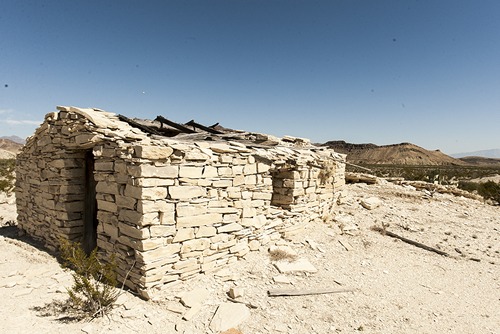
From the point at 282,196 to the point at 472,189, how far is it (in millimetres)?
17327

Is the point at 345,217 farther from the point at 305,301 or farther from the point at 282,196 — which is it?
the point at 305,301

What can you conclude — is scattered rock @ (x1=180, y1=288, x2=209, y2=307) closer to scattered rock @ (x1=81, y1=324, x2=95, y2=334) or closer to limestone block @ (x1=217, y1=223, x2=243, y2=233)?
limestone block @ (x1=217, y1=223, x2=243, y2=233)

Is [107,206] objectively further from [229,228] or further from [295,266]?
[295,266]

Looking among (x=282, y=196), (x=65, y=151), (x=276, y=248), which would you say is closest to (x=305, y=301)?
(x=276, y=248)

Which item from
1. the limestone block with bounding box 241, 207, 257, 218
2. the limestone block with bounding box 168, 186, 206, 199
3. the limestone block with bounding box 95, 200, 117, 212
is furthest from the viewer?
the limestone block with bounding box 241, 207, 257, 218

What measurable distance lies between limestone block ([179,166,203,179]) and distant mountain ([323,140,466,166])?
2548 inches

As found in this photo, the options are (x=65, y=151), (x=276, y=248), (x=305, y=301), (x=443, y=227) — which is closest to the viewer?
(x=305, y=301)

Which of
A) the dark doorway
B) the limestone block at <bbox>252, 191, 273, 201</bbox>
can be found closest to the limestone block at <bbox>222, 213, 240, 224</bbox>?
the limestone block at <bbox>252, 191, 273, 201</bbox>

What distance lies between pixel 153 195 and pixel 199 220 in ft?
2.98

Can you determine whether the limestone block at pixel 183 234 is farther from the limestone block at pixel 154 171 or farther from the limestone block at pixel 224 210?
the limestone block at pixel 154 171

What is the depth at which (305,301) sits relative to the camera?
14.0 ft

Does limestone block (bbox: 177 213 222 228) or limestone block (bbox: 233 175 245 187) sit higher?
limestone block (bbox: 233 175 245 187)

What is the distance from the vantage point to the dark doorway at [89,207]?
18.7 feet

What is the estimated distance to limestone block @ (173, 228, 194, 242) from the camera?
4.30 metres
